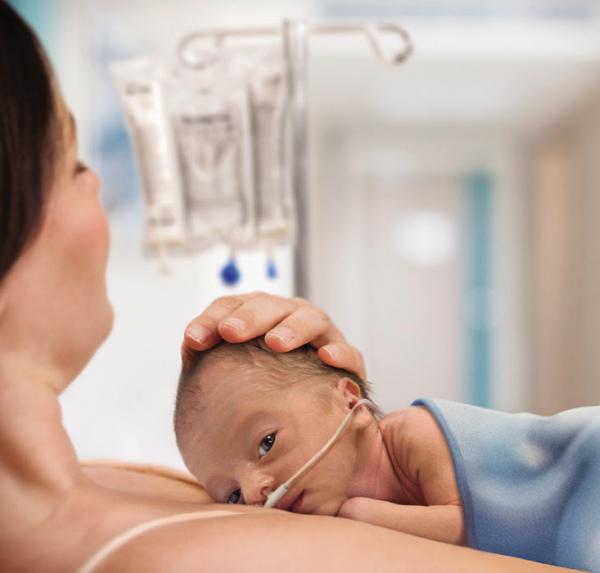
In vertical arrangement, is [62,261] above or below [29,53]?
below

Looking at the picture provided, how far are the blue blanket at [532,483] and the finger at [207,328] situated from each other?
0.22 meters

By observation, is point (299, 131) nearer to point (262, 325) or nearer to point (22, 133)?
point (262, 325)

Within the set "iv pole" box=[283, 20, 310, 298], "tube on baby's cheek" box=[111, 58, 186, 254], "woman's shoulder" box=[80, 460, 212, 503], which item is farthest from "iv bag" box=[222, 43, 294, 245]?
"woman's shoulder" box=[80, 460, 212, 503]

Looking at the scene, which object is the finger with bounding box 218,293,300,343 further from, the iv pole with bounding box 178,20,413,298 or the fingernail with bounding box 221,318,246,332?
the iv pole with bounding box 178,20,413,298

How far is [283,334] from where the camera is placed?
67cm

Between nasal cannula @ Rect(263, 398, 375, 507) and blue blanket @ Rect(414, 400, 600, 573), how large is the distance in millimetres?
91

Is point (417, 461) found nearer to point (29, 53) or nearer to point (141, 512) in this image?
point (141, 512)

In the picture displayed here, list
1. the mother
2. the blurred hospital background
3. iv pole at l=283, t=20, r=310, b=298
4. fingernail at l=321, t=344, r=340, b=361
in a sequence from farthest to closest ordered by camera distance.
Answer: the blurred hospital background < iv pole at l=283, t=20, r=310, b=298 < fingernail at l=321, t=344, r=340, b=361 < the mother

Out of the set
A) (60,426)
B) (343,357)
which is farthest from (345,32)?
(60,426)

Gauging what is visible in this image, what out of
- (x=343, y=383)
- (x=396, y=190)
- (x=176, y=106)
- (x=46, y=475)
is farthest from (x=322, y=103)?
(x=46, y=475)

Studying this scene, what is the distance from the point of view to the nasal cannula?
65 centimetres

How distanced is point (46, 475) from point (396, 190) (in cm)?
422

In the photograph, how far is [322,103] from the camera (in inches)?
141

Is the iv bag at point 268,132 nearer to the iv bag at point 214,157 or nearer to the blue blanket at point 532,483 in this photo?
the iv bag at point 214,157
